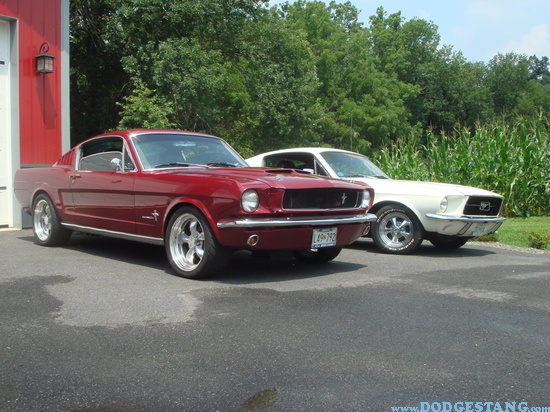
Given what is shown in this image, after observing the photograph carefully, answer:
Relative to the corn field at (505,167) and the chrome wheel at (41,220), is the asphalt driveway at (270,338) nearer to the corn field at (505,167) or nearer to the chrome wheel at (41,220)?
the chrome wheel at (41,220)

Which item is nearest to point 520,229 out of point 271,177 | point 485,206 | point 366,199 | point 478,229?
point 485,206

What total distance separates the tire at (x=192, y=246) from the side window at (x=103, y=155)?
115cm

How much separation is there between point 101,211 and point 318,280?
2.83 meters

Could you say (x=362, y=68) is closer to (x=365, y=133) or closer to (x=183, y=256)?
(x=365, y=133)

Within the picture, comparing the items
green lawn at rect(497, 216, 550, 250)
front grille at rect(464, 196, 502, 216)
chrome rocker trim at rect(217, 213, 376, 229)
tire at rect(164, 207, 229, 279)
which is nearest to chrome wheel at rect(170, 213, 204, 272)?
tire at rect(164, 207, 229, 279)

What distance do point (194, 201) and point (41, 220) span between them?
145 inches

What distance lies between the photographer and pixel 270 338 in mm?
3744

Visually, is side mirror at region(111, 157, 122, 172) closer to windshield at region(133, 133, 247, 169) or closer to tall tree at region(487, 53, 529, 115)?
windshield at region(133, 133, 247, 169)

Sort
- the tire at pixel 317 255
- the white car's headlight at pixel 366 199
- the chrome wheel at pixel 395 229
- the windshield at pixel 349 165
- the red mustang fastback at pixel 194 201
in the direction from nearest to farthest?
the red mustang fastback at pixel 194 201, the white car's headlight at pixel 366 199, the tire at pixel 317 255, the chrome wheel at pixel 395 229, the windshield at pixel 349 165

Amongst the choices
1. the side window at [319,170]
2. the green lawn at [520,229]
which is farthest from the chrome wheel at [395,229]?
the green lawn at [520,229]

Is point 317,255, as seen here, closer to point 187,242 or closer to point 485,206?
point 187,242

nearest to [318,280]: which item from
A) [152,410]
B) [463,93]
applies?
[152,410]

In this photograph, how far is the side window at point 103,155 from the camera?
6773 mm

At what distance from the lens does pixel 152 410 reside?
8.79ft
